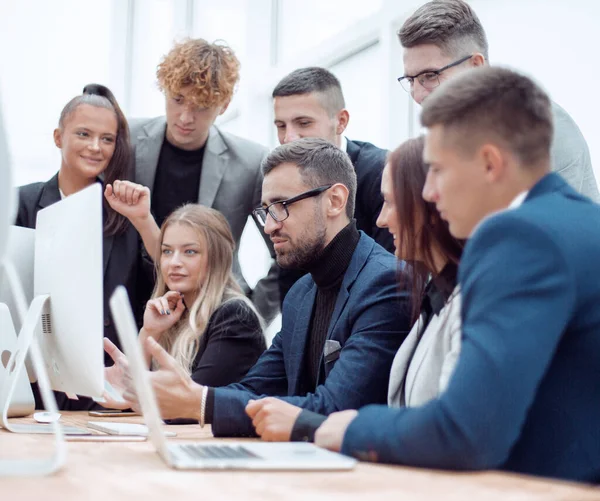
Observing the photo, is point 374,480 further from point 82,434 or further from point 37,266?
point 37,266

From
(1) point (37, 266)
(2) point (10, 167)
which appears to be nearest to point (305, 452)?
(2) point (10, 167)

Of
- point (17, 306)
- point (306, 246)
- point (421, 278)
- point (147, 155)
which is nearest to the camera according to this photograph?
point (421, 278)

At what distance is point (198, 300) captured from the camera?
2828 millimetres

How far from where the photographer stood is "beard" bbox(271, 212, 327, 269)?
2.24m

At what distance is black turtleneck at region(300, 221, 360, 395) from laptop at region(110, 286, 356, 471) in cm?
85

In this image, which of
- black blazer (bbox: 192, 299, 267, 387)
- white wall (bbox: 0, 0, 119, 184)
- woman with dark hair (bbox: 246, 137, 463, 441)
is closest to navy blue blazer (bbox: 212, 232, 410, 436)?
woman with dark hair (bbox: 246, 137, 463, 441)

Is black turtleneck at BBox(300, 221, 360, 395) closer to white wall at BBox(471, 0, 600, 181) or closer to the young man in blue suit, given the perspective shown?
the young man in blue suit

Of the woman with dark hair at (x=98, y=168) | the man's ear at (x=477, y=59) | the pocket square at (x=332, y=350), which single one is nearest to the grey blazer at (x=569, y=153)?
the man's ear at (x=477, y=59)

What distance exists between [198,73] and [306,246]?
1096 mm

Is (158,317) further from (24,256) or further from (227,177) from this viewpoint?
(24,256)

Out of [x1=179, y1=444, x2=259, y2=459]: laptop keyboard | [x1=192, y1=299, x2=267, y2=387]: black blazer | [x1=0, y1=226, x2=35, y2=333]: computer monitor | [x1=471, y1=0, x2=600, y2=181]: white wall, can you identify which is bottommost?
[x1=192, y1=299, x2=267, y2=387]: black blazer

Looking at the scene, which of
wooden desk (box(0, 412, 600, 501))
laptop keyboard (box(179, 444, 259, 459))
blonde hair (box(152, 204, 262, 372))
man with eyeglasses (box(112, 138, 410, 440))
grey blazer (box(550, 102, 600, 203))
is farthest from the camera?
blonde hair (box(152, 204, 262, 372))

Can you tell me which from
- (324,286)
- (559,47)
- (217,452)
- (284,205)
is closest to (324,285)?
(324,286)

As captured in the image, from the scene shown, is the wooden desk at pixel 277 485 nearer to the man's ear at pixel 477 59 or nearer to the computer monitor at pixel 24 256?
the computer monitor at pixel 24 256
